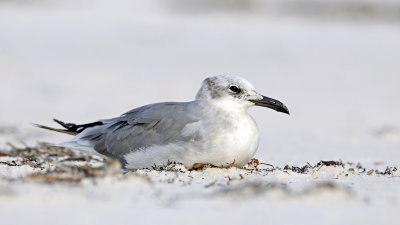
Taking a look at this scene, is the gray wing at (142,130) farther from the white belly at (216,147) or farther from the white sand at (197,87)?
the white sand at (197,87)

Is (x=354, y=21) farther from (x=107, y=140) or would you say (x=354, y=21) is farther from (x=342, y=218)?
(x=342, y=218)

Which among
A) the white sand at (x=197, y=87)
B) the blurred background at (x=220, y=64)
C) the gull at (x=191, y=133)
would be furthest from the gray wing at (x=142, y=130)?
the blurred background at (x=220, y=64)

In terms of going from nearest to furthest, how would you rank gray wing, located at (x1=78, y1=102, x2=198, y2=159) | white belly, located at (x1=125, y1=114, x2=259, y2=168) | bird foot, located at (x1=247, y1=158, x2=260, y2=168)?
1. white belly, located at (x1=125, y1=114, x2=259, y2=168)
2. gray wing, located at (x1=78, y1=102, x2=198, y2=159)
3. bird foot, located at (x1=247, y1=158, x2=260, y2=168)

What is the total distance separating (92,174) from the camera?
137 inches

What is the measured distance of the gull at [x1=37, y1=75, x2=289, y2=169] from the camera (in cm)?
429

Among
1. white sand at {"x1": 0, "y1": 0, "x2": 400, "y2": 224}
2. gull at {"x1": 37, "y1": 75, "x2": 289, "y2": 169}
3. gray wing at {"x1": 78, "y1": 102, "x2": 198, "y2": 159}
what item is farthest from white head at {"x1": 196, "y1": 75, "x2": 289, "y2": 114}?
white sand at {"x1": 0, "y1": 0, "x2": 400, "y2": 224}

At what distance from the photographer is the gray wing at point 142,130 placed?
177 inches

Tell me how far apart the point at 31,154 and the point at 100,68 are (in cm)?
746

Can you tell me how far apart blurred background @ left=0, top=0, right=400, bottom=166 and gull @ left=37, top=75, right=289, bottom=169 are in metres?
1.27

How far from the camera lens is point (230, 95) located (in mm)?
4656

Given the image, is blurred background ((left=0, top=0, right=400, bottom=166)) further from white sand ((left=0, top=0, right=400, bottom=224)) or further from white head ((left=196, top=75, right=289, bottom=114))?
white head ((left=196, top=75, right=289, bottom=114))

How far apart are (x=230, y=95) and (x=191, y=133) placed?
48 cm

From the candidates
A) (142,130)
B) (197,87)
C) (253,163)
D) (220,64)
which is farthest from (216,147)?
(220,64)

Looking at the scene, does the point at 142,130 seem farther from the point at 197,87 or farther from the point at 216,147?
the point at 197,87
